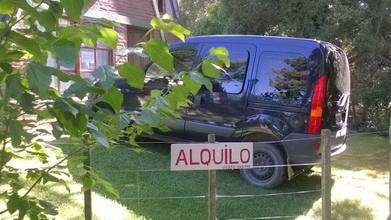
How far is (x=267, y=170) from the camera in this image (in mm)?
6652

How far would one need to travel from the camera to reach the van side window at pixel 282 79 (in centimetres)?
636

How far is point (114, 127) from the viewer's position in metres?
1.50

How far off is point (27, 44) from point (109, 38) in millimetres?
277

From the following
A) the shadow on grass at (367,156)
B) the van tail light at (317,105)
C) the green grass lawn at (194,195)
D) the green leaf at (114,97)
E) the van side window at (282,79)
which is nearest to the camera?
the green leaf at (114,97)

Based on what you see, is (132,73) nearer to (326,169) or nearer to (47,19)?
(47,19)

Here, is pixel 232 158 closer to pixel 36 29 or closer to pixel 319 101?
pixel 36 29

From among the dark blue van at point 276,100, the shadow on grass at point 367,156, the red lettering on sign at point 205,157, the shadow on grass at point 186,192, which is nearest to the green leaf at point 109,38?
the red lettering on sign at point 205,157

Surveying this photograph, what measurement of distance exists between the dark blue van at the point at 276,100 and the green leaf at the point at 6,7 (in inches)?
190

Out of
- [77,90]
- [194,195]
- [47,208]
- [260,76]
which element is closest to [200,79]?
[77,90]

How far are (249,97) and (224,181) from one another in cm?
119

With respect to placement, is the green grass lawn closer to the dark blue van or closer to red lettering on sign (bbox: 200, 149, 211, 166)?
the dark blue van

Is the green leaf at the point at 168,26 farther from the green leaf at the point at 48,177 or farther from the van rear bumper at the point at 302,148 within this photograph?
the van rear bumper at the point at 302,148

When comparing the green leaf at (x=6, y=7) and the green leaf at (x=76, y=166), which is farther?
the green leaf at (x=76, y=166)

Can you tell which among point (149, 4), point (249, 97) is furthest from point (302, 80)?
point (149, 4)
